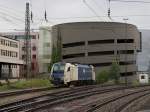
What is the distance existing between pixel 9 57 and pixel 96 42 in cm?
3457

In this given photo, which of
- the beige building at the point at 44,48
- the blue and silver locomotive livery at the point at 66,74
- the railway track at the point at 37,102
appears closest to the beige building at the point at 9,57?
the beige building at the point at 44,48

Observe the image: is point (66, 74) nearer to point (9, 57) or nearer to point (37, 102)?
point (37, 102)

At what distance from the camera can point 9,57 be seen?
120m

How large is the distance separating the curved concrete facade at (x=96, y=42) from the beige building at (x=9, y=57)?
63.3 feet

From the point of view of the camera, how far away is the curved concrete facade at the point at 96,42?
5615 inches

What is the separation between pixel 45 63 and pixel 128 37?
116 feet

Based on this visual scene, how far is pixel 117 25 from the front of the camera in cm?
14450

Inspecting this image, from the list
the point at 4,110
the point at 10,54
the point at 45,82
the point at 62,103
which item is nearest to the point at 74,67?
the point at 45,82

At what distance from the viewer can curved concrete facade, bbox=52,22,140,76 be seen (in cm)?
14262

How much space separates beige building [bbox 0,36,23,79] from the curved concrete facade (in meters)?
19.3

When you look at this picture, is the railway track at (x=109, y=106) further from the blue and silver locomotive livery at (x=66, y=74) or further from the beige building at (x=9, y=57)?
the beige building at (x=9, y=57)

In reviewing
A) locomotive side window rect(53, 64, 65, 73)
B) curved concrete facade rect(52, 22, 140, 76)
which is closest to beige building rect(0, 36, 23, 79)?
A: curved concrete facade rect(52, 22, 140, 76)

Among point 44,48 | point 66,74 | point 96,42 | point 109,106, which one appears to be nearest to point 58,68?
point 66,74

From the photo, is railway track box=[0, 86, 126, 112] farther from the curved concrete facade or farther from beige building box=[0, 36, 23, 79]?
the curved concrete facade
